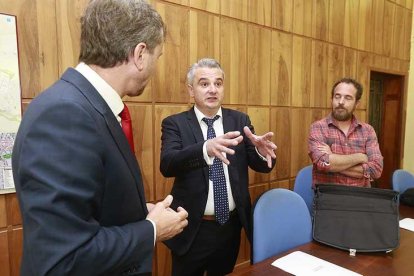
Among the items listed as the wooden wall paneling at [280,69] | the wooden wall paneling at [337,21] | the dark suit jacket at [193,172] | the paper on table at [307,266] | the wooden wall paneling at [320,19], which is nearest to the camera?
the paper on table at [307,266]

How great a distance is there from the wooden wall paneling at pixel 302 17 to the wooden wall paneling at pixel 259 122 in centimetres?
110

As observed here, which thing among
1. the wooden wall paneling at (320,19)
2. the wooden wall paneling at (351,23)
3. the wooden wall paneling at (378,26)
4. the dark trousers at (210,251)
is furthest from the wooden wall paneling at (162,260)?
the wooden wall paneling at (378,26)

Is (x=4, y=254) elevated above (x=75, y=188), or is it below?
below

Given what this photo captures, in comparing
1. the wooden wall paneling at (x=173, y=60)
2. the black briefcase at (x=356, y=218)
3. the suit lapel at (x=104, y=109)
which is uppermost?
the wooden wall paneling at (x=173, y=60)

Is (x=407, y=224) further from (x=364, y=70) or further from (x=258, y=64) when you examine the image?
(x=364, y=70)

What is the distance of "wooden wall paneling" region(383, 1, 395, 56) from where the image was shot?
4.82m

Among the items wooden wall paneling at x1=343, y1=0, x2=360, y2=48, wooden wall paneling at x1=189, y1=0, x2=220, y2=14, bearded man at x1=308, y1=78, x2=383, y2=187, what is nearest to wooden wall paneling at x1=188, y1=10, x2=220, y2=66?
wooden wall paneling at x1=189, y1=0, x2=220, y2=14

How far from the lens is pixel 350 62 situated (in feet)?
14.4

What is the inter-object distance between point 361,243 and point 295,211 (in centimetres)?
41

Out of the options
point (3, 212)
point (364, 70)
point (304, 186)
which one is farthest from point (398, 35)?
point (3, 212)

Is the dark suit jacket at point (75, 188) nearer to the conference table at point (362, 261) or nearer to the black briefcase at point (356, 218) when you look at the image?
the conference table at point (362, 261)

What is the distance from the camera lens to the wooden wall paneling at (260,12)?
3.21 meters

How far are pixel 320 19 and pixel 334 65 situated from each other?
25.9 inches

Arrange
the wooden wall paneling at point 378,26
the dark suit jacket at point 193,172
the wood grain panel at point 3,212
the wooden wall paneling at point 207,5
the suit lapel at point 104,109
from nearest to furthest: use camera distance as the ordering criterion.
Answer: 1. the suit lapel at point 104,109
2. the dark suit jacket at point 193,172
3. the wood grain panel at point 3,212
4. the wooden wall paneling at point 207,5
5. the wooden wall paneling at point 378,26
